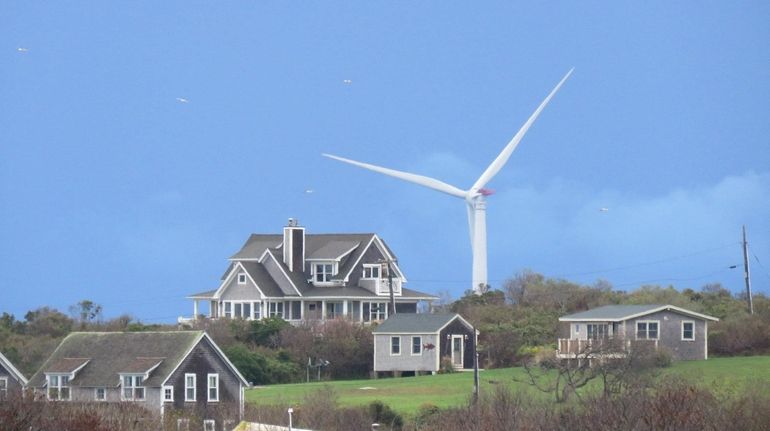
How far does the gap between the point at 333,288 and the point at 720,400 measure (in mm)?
46714

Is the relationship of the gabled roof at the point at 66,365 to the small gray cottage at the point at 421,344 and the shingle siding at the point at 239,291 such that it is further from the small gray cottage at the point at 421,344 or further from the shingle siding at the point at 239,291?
the shingle siding at the point at 239,291

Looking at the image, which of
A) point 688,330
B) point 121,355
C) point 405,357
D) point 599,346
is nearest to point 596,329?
point 688,330

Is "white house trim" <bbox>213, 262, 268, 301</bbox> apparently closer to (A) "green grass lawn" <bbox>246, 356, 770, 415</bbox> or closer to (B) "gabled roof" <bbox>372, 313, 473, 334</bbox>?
(B) "gabled roof" <bbox>372, 313, 473, 334</bbox>

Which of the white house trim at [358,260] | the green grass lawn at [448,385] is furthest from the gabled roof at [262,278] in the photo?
the green grass lawn at [448,385]

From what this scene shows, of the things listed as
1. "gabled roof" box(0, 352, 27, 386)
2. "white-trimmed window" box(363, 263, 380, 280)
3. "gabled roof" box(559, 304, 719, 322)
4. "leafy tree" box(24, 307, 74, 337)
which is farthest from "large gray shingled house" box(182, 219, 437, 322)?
"gabled roof" box(0, 352, 27, 386)

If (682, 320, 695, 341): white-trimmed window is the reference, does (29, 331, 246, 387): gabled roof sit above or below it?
below

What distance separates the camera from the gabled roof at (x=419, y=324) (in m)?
88.6

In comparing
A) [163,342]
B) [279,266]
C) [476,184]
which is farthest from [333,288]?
[163,342]

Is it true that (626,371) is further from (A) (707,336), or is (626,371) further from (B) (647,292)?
(B) (647,292)

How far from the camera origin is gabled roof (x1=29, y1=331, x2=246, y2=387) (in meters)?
69.3

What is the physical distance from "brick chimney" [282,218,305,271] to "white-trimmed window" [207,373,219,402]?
33480 mm

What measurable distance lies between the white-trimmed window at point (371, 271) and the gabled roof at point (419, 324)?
44.0 feet

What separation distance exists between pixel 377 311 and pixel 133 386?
35296mm

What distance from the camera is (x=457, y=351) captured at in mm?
89750
